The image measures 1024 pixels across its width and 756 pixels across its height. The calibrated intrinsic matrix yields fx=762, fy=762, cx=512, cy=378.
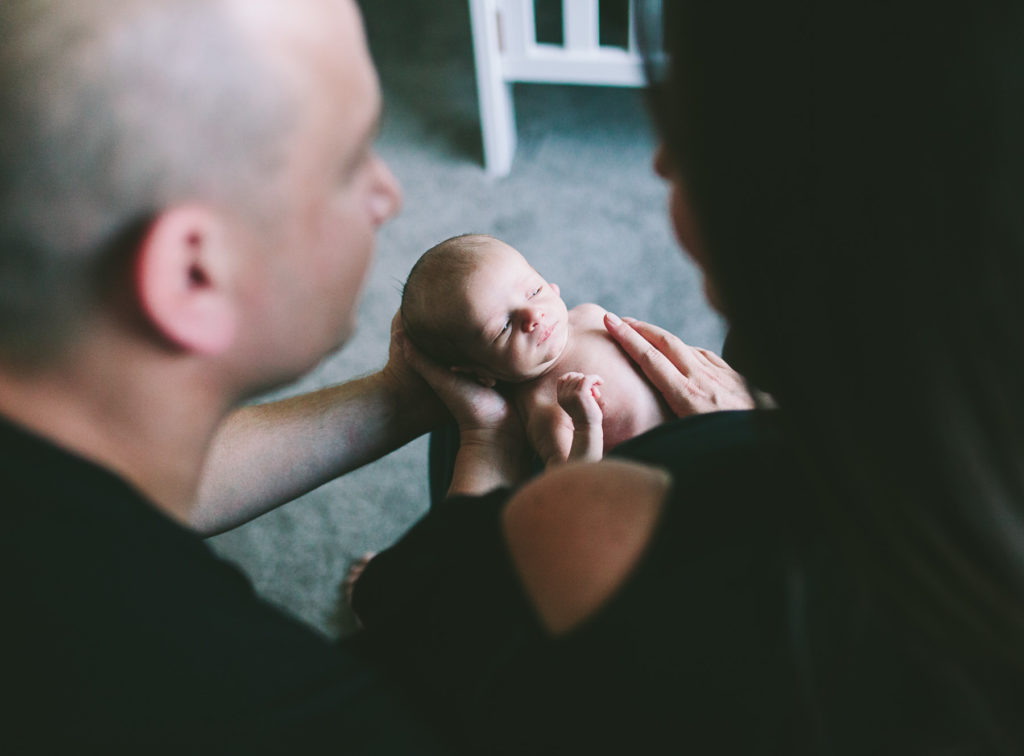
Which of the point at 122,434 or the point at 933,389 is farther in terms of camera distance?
the point at 122,434

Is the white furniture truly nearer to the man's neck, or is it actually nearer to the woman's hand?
the woman's hand

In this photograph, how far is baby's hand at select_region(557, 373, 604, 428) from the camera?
3.32 feet

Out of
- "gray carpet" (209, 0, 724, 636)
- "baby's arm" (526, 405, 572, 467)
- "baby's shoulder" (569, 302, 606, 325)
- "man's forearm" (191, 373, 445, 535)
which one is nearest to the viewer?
"man's forearm" (191, 373, 445, 535)

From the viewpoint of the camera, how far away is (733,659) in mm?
480

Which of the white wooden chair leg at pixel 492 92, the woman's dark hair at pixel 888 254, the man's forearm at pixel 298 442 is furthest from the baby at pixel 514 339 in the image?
the white wooden chair leg at pixel 492 92

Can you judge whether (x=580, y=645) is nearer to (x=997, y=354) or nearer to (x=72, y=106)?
(x=997, y=354)

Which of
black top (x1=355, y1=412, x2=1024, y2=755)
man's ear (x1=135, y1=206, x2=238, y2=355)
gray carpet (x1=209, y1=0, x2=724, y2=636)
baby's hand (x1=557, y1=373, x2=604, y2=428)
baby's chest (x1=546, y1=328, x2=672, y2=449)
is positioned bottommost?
gray carpet (x1=209, y1=0, x2=724, y2=636)

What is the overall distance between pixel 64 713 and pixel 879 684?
1.59 feet

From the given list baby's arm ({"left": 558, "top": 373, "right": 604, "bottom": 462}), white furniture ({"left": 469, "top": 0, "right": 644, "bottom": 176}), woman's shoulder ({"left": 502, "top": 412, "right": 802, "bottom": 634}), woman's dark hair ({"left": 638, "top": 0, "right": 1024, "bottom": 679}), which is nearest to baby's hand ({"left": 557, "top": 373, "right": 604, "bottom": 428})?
baby's arm ({"left": 558, "top": 373, "right": 604, "bottom": 462})

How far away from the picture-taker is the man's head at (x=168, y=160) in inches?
17.9

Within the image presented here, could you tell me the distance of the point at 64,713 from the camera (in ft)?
1.44

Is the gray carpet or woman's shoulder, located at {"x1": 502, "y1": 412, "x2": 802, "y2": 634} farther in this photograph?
the gray carpet

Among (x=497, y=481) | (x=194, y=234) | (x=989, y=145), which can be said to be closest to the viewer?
(x=989, y=145)

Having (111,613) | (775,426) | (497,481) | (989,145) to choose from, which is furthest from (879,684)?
(497,481)
